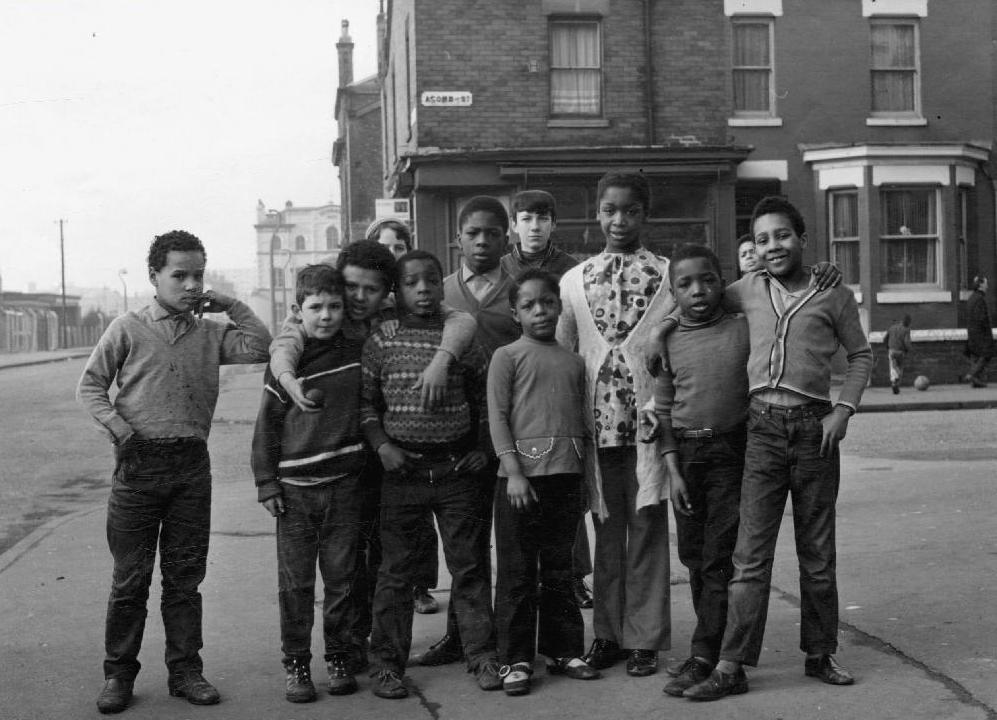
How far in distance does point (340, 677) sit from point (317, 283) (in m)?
1.57

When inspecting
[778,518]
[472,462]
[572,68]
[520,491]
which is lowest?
[778,518]

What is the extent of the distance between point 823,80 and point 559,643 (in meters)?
19.0

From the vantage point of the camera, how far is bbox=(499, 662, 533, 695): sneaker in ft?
15.7

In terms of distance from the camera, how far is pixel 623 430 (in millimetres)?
5074

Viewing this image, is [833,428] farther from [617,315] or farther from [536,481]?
[536,481]

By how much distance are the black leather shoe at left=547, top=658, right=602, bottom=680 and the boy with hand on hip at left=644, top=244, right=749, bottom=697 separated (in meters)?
0.37

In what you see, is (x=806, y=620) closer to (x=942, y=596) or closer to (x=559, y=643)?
(x=559, y=643)

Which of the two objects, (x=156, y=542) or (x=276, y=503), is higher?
(x=276, y=503)

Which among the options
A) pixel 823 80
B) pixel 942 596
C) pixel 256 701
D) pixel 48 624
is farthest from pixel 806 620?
pixel 823 80

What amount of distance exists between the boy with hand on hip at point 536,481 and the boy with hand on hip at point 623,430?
0.11 m

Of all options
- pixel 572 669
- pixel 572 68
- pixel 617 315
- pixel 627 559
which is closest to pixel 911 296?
pixel 572 68

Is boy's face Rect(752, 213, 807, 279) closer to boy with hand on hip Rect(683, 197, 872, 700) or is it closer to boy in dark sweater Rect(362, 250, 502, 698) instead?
boy with hand on hip Rect(683, 197, 872, 700)

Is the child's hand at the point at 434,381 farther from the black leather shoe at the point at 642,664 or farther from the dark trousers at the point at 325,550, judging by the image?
the black leather shoe at the point at 642,664

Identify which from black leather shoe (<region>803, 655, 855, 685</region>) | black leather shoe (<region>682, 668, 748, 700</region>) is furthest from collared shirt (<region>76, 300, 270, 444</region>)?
black leather shoe (<region>803, 655, 855, 685</region>)
